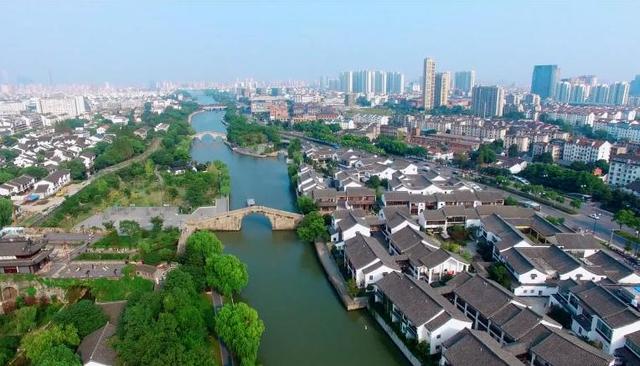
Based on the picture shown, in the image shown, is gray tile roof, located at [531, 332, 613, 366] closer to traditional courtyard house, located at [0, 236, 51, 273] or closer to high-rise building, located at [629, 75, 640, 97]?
traditional courtyard house, located at [0, 236, 51, 273]

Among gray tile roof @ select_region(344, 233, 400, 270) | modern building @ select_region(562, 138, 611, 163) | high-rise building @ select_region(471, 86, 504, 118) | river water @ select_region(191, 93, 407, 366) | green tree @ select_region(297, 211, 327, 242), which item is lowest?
river water @ select_region(191, 93, 407, 366)

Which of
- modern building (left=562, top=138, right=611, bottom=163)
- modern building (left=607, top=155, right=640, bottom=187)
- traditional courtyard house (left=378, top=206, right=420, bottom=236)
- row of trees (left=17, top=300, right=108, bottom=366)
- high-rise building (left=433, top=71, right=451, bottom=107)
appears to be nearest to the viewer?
row of trees (left=17, top=300, right=108, bottom=366)

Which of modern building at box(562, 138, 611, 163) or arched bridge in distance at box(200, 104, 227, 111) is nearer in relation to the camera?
modern building at box(562, 138, 611, 163)

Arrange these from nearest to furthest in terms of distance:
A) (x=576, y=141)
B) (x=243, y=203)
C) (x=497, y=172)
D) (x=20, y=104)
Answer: (x=243, y=203) < (x=497, y=172) < (x=576, y=141) < (x=20, y=104)

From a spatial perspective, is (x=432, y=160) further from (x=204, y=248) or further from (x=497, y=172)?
(x=204, y=248)

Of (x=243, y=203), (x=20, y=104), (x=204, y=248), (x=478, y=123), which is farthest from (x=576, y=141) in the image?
(x=20, y=104)

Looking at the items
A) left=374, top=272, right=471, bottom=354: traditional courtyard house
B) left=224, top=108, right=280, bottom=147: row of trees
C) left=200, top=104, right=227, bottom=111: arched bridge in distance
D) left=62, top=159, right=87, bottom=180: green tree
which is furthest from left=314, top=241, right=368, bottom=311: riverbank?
left=200, top=104, right=227, bottom=111: arched bridge in distance
